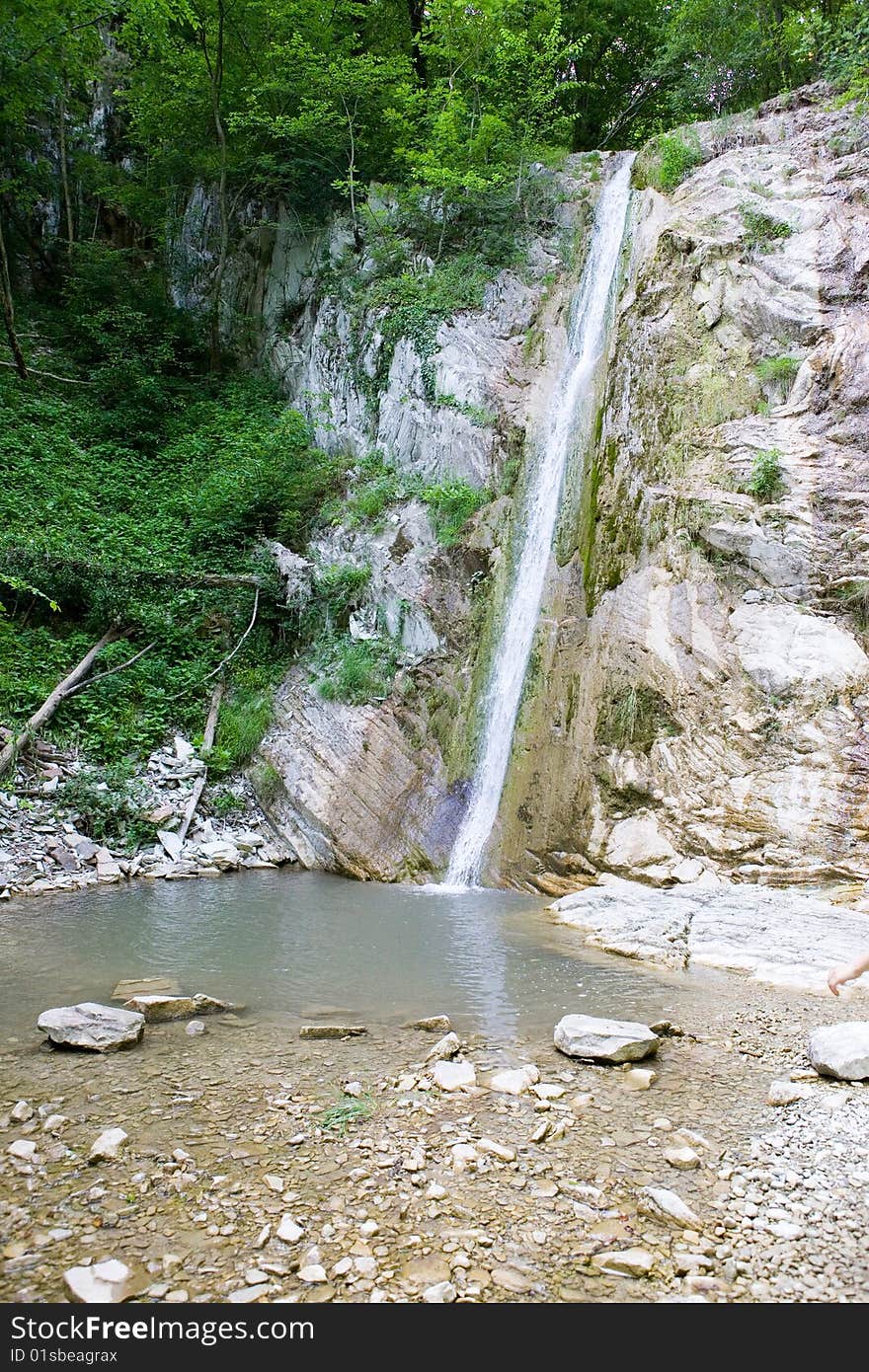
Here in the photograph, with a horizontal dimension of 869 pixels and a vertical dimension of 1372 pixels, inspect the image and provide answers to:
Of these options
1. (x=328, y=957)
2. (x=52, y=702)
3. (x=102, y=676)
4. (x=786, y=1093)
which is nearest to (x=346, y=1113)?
(x=786, y=1093)

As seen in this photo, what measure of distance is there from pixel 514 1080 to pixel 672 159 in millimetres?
14854

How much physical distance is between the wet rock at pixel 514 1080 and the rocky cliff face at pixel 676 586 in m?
4.81

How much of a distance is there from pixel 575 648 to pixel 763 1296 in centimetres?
871

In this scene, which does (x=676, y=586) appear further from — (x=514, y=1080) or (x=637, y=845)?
(x=514, y=1080)

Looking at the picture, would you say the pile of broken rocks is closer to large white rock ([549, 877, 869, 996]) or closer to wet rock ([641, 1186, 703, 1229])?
large white rock ([549, 877, 869, 996])

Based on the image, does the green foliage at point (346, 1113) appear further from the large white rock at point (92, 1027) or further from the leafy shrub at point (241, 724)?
the leafy shrub at point (241, 724)

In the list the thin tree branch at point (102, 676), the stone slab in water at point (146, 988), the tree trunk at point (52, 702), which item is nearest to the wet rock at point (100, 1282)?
the stone slab in water at point (146, 988)

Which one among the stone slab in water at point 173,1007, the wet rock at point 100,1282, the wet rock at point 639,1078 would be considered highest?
the wet rock at point 100,1282

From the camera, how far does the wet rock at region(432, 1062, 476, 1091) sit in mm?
3703

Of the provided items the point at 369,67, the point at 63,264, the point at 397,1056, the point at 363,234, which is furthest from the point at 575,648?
the point at 63,264

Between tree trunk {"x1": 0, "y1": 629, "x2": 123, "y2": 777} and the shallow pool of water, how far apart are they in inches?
99.8

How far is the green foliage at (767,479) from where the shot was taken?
9211 millimetres

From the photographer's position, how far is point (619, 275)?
42.8 feet

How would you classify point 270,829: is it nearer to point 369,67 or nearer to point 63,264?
point 369,67
